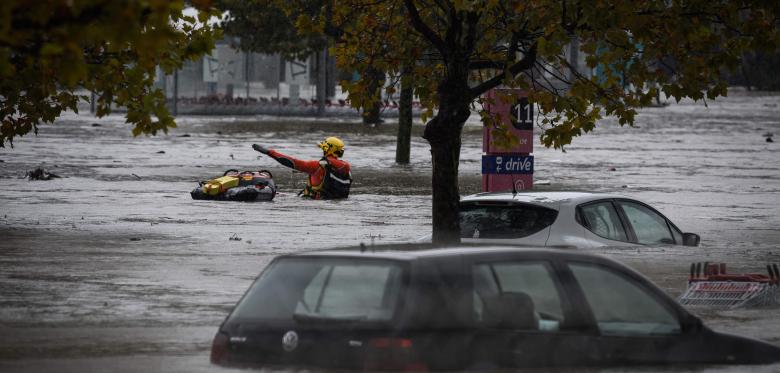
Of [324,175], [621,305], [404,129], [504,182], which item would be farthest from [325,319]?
[404,129]

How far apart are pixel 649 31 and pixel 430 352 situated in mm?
8325

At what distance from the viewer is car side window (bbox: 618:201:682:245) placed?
16516mm

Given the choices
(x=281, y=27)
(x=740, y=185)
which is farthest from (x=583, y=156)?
(x=281, y=27)

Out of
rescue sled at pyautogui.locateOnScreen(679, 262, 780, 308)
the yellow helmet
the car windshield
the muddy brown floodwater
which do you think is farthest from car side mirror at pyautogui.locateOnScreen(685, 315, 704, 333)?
the yellow helmet

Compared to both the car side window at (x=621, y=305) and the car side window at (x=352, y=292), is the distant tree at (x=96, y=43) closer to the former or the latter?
the car side window at (x=352, y=292)

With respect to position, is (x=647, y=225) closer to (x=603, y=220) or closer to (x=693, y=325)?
(x=603, y=220)

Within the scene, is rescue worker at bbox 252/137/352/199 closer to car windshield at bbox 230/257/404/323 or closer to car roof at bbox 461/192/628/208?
car roof at bbox 461/192/628/208

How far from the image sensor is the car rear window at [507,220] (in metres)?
14.7

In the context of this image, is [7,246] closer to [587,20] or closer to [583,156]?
[587,20]

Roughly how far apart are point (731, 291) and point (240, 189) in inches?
564

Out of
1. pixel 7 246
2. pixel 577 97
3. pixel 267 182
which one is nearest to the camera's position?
pixel 577 97

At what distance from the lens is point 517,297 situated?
25.6 feet

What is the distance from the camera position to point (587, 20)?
14.5m

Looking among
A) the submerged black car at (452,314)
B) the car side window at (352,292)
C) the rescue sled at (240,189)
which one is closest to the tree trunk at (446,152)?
the submerged black car at (452,314)
